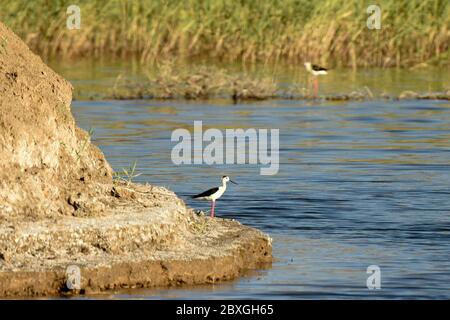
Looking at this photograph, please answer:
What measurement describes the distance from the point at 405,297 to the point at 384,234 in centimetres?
321

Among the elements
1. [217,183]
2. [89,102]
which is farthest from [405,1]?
[217,183]

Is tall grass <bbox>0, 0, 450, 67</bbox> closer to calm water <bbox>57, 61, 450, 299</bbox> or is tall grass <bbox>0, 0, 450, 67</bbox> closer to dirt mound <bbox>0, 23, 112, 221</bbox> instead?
calm water <bbox>57, 61, 450, 299</bbox>

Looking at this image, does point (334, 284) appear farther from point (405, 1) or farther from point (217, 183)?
point (405, 1)

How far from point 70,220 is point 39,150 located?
719 mm

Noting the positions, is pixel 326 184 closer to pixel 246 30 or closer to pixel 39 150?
pixel 39 150

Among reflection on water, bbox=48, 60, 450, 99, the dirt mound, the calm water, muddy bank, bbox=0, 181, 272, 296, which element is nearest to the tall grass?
reflection on water, bbox=48, 60, 450, 99

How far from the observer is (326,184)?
741 inches

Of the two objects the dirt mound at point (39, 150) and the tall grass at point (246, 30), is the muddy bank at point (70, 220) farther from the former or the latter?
the tall grass at point (246, 30)

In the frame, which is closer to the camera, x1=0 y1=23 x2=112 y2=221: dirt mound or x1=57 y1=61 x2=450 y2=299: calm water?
x1=0 y1=23 x2=112 y2=221: dirt mound

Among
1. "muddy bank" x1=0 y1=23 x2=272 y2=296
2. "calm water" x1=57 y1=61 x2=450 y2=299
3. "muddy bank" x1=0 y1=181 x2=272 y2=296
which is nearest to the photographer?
"muddy bank" x1=0 y1=181 x2=272 y2=296

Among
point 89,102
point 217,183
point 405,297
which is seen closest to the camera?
point 405,297

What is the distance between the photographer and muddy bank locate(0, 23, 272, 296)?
11.4 meters

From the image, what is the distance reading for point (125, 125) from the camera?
26062 millimetres

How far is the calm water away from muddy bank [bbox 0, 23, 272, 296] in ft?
0.84
